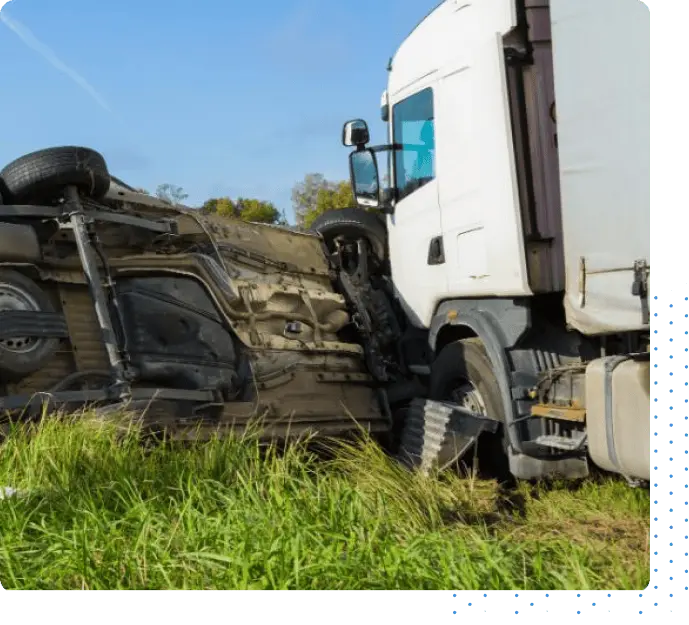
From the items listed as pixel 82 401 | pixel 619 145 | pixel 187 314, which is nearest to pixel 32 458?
pixel 82 401

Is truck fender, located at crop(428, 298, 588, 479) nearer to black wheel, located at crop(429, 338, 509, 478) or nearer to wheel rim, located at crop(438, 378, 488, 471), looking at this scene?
black wheel, located at crop(429, 338, 509, 478)

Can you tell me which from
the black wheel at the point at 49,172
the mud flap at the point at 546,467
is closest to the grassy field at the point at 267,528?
the mud flap at the point at 546,467

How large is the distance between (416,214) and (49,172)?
101 inches

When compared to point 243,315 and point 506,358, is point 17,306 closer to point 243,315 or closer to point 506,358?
point 243,315

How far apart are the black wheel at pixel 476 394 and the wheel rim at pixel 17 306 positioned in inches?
106

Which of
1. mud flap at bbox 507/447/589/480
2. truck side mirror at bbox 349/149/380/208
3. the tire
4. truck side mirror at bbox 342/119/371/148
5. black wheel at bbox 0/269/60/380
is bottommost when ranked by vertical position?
mud flap at bbox 507/447/589/480

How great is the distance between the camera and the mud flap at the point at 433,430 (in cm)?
507

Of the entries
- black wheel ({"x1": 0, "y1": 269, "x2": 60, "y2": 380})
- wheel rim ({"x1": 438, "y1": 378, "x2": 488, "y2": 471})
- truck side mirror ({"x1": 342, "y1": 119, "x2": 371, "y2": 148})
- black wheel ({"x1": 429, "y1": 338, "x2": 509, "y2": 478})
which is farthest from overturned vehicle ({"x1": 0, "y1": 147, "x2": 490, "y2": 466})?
truck side mirror ({"x1": 342, "y1": 119, "x2": 371, "y2": 148})

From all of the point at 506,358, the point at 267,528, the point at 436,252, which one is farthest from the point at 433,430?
the point at 267,528

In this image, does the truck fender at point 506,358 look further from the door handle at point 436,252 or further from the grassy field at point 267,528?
the door handle at point 436,252

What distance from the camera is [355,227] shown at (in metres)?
7.25

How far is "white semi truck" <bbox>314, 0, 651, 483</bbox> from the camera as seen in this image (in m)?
3.86

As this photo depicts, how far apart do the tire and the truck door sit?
700 millimetres

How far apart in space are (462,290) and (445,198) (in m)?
0.63
